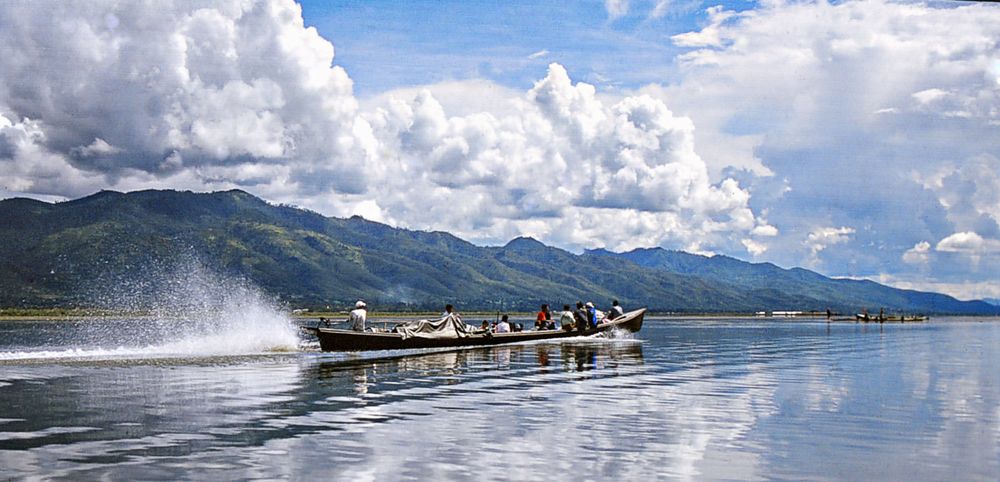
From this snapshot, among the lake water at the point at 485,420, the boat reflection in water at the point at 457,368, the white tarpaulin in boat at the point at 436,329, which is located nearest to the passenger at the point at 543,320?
the boat reflection in water at the point at 457,368

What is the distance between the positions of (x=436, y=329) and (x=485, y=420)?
32.2 metres

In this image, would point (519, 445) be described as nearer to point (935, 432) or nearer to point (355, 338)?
point (935, 432)

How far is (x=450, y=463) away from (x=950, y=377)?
1301 inches

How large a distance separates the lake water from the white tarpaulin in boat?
7633 mm

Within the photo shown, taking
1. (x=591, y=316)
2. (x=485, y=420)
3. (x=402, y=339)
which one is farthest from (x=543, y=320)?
(x=485, y=420)

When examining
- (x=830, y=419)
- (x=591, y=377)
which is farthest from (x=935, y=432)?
(x=591, y=377)

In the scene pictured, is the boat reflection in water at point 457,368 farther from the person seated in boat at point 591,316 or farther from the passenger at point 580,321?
the person seated in boat at point 591,316

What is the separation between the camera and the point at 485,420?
25516 mm

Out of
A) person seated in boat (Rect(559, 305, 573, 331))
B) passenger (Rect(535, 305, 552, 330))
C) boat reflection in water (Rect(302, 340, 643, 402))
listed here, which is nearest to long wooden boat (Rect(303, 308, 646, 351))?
person seated in boat (Rect(559, 305, 573, 331))

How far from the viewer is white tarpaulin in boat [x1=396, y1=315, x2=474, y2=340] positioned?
181 ft

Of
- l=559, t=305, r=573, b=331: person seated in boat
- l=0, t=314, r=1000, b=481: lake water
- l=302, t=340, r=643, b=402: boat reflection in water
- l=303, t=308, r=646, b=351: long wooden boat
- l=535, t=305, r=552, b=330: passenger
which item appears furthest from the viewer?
l=535, t=305, r=552, b=330: passenger

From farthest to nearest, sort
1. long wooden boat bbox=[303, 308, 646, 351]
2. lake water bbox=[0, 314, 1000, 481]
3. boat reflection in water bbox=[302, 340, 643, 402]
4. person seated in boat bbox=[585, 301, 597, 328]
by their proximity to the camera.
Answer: person seated in boat bbox=[585, 301, 597, 328] < long wooden boat bbox=[303, 308, 646, 351] < boat reflection in water bbox=[302, 340, 643, 402] < lake water bbox=[0, 314, 1000, 481]

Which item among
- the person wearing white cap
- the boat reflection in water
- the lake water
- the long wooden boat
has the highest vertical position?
the person wearing white cap

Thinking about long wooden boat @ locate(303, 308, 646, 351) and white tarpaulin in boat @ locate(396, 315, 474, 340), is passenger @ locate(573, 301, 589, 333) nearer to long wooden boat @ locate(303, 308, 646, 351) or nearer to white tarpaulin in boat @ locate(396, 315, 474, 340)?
long wooden boat @ locate(303, 308, 646, 351)
